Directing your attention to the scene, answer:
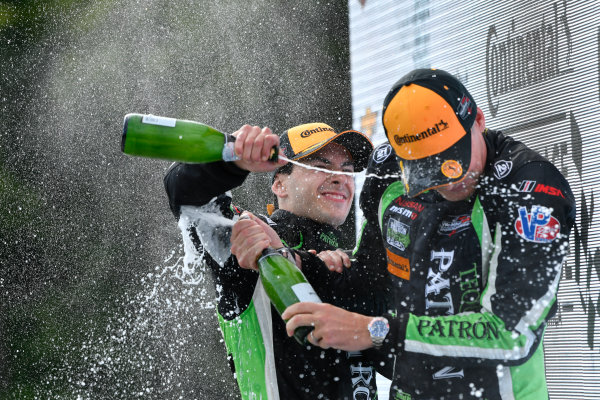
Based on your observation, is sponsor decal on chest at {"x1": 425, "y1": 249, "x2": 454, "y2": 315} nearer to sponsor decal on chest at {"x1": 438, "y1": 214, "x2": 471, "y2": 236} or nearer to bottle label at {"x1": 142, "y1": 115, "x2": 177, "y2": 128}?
sponsor decal on chest at {"x1": 438, "y1": 214, "x2": 471, "y2": 236}

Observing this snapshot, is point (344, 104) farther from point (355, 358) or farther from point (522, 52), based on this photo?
point (355, 358)

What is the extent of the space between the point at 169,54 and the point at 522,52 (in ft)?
8.91

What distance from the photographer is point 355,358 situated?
207 cm

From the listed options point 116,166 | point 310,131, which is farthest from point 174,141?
point 116,166

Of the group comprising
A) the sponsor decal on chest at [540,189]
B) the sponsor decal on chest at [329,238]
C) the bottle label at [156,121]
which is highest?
the bottle label at [156,121]

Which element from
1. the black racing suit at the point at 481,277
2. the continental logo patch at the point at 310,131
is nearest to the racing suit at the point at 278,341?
the black racing suit at the point at 481,277

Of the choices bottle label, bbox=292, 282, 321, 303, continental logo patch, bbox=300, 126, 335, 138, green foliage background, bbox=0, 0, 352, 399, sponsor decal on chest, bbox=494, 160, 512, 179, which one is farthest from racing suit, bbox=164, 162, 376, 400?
green foliage background, bbox=0, 0, 352, 399

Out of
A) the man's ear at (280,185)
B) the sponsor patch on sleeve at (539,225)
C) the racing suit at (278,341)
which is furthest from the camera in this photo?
the man's ear at (280,185)

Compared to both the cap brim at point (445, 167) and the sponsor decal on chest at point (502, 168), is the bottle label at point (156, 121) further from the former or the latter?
the sponsor decal on chest at point (502, 168)

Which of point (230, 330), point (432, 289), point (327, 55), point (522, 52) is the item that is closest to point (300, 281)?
point (432, 289)

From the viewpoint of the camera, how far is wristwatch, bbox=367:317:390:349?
1.62 meters

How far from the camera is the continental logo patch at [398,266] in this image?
1905 millimetres

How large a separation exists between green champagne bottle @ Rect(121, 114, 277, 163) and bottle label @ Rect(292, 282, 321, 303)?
1.09ft

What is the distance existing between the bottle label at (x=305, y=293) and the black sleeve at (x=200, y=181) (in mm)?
340
